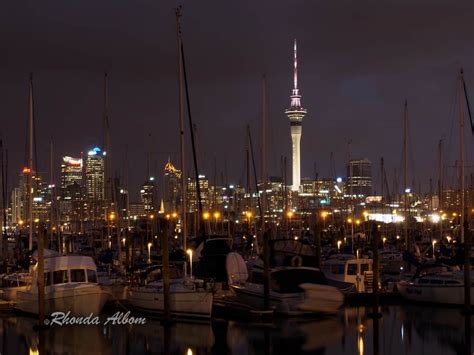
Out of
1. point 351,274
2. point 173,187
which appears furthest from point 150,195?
point 351,274

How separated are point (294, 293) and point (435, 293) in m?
7.62

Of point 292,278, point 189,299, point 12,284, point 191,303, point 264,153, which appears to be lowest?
point 191,303

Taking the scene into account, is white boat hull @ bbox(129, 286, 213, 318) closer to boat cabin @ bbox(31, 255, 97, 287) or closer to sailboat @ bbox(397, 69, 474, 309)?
boat cabin @ bbox(31, 255, 97, 287)

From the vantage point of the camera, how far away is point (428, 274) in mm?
42656

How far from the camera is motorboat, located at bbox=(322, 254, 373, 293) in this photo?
1710 inches

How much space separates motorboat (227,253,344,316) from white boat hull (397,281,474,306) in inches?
215

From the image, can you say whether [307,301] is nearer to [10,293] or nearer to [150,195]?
[10,293]

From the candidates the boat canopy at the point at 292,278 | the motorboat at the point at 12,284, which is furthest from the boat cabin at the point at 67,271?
the boat canopy at the point at 292,278

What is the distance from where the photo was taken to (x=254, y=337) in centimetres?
3344

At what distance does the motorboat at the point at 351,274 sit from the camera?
43438 mm

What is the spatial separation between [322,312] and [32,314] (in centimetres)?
1246

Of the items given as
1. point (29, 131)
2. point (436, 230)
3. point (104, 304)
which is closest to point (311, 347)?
point (104, 304)

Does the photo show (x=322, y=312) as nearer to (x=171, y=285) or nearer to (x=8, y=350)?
(x=171, y=285)

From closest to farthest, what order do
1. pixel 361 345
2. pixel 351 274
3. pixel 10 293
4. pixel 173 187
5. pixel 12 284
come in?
pixel 361 345 < pixel 10 293 < pixel 12 284 < pixel 351 274 < pixel 173 187
